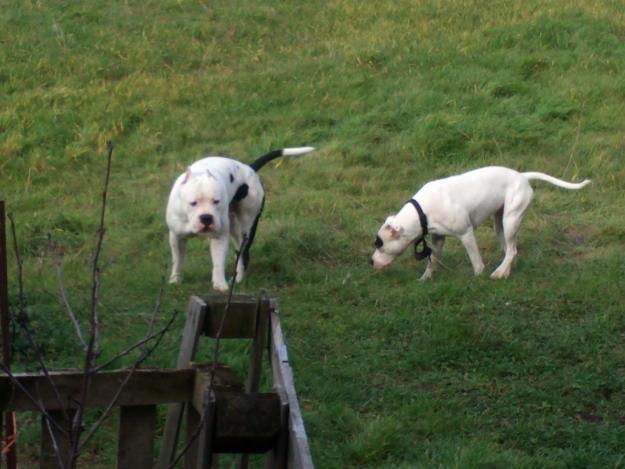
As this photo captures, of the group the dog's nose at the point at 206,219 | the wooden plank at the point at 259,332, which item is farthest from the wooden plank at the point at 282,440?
the dog's nose at the point at 206,219

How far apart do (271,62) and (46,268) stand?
713 cm

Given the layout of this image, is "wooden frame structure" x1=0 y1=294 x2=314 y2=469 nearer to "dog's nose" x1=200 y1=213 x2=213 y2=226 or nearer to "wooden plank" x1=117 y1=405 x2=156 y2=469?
"wooden plank" x1=117 y1=405 x2=156 y2=469

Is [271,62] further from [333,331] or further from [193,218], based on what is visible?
[333,331]

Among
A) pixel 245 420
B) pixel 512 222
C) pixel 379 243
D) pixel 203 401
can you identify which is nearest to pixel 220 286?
pixel 379 243

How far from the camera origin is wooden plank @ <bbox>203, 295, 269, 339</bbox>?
13.5 feet

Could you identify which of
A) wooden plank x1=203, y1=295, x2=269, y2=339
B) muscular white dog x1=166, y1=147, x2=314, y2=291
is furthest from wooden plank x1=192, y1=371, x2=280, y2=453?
muscular white dog x1=166, y1=147, x2=314, y2=291

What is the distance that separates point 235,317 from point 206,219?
16.8 feet

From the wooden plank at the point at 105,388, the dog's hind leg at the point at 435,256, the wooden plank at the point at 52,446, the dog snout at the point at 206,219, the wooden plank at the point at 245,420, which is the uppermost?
the wooden plank at the point at 245,420

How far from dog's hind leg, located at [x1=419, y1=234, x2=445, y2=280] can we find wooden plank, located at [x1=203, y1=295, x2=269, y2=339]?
5802mm

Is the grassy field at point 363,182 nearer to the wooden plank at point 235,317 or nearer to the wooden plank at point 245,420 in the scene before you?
the wooden plank at point 235,317

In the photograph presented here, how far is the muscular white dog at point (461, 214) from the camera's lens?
10.1 meters

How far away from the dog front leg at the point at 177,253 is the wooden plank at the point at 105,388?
5820mm

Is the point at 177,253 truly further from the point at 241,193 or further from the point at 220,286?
the point at 241,193

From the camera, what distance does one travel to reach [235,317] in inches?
163
